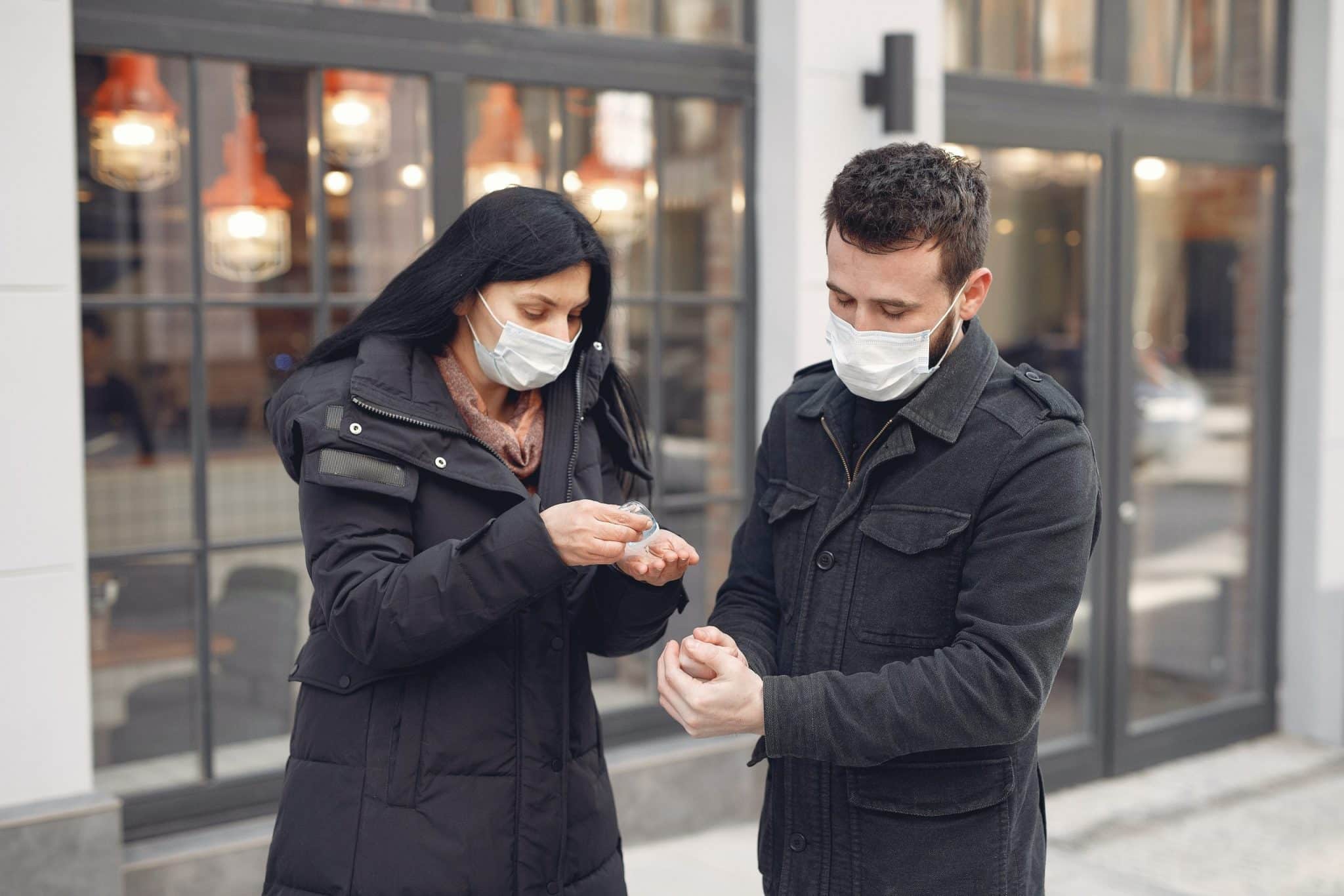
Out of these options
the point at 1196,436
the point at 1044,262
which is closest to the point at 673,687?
the point at 1044,262

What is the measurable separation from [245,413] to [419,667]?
1899 mm

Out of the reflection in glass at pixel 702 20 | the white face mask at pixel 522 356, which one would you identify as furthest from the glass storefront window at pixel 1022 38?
the white face mask at pixel 522 356

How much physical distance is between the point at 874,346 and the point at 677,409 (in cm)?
260

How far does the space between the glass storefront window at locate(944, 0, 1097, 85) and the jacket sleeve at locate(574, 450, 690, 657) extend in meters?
3.11

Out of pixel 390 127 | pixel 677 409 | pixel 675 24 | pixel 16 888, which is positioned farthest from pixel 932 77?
pixel 16 888

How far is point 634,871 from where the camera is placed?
4.13 m

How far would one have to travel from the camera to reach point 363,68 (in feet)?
12.3

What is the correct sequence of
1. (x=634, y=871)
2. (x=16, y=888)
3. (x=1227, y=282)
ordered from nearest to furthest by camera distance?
(x=16, y=888) < (x=634, y=871) < (x=1227, y=282)

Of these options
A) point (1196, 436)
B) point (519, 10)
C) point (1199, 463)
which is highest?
point (519, 10)

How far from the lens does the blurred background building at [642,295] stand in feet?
10.6

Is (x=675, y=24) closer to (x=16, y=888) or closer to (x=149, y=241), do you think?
(x=149, y=241)

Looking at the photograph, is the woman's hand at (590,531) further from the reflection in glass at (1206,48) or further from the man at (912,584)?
the reflection in glass at (1206,48)

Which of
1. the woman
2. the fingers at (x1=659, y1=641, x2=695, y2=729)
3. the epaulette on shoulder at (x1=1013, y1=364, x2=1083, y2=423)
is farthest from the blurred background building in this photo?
the epaulette on shoulder at (x1=1013, y1=364, x2=1083, y2=423)

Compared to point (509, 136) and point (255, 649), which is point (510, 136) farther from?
point (255, 649)
